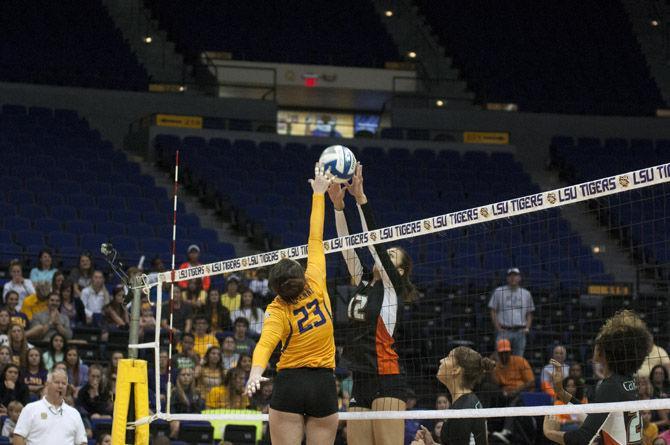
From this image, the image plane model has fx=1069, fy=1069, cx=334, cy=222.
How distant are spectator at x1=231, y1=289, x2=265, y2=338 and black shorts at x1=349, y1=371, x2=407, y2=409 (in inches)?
288

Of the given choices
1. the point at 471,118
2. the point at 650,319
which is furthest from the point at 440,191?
the point at 650,319

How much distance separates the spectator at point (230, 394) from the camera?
522 inches

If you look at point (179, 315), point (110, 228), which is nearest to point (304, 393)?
point (179, 315)

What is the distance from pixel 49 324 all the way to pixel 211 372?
2597 millimetres

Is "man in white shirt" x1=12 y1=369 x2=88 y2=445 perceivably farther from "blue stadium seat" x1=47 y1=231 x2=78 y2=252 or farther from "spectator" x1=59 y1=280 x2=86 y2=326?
"blue stadium seat" x1=47 y1=231 x2=78 y2=252

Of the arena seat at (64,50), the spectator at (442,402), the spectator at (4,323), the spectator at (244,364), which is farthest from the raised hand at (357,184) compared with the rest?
the arena seat at (64,50)

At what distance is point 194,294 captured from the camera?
15984 millimetres

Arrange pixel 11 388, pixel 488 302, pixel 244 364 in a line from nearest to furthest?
pixel 11 388 → pixel 244 364 → pixel 488 302

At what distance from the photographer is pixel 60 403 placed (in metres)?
10.7

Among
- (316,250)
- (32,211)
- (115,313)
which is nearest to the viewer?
(316,250)

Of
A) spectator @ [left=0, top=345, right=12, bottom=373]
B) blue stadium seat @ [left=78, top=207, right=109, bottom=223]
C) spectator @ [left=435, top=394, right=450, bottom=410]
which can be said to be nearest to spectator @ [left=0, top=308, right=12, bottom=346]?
spectator @ [left=0, top=345, right=12, bottom=373]

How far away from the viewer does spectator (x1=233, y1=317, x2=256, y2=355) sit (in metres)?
14.5

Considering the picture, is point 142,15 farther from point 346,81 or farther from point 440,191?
point 440,191

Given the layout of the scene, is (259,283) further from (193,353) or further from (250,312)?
(193,353)
